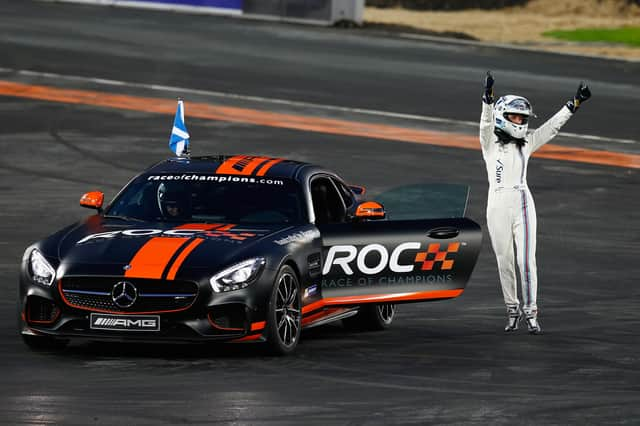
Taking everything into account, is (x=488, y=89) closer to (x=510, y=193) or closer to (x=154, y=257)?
(x=510, y=193)

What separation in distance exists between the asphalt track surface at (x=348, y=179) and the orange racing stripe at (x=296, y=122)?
454mm

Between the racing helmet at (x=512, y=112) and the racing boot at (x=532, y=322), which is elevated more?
the racing helmet at (x=512, y=112)

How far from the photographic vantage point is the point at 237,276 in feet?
37.2

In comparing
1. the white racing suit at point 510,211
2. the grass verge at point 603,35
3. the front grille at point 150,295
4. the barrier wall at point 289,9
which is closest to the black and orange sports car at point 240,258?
the front grille at point 150,295

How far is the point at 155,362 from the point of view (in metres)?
11.3

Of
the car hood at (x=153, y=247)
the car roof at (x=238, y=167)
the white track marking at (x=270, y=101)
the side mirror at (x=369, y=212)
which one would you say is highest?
the car roof at (x=238, y=167)

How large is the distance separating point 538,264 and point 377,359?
5948 millimetres

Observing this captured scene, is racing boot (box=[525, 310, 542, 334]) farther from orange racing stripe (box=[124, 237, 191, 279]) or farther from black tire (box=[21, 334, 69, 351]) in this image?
black tire (box=[21, 334, 69, 351])

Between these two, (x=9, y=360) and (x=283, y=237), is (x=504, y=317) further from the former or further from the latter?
(x=9, y=360)

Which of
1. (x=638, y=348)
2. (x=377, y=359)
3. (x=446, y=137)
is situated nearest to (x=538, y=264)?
(x=638, y=348)

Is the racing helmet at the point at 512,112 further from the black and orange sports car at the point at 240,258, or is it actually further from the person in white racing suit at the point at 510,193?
the black and orange sports car at the point at 240,258

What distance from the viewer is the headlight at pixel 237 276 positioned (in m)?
11.3

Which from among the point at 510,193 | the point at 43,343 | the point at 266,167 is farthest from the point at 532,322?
the point at 43,343

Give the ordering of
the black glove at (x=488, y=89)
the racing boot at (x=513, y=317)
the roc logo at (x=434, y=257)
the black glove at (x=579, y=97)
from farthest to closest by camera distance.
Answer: the black glove at (x=579, y=97)
the racing boot at (x=513, y=317)
the black glove at (x=488, y=89)
the roc logo at (x=434, y=257)
